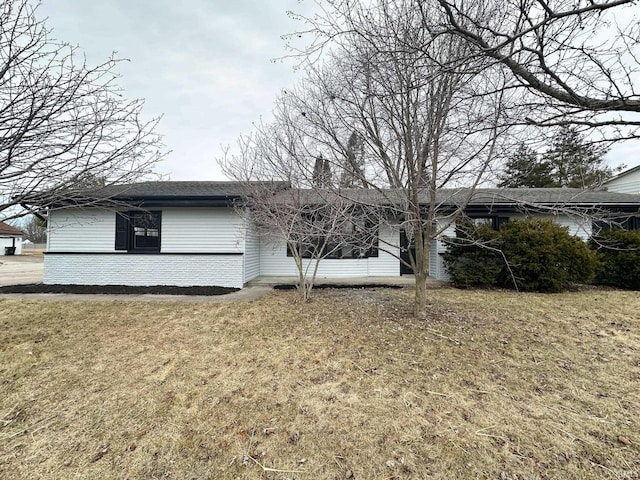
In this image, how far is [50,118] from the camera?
2.83 m

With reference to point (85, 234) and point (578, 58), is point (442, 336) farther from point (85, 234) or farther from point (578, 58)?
point (85, 234)

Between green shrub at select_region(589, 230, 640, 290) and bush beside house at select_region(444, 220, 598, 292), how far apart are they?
33.7 inches

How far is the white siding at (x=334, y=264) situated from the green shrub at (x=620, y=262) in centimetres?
607

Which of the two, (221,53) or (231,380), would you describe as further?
(221,53)

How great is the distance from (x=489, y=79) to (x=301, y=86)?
339 cm

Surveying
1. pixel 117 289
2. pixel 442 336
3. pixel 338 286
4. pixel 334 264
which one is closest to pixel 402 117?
pixel 442 336

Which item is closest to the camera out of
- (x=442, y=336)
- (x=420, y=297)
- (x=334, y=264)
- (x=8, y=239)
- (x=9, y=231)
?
(x=442, y=336)

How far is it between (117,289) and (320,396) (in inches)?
310

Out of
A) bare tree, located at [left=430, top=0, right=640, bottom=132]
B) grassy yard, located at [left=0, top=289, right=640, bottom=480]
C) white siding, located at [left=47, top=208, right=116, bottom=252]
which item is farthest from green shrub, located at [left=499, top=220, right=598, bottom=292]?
white siding, located at [left=47, top=208, right=116, bottom=252]

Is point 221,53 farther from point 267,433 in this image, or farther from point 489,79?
point 267,433

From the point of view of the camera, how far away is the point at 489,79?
4.44 meters

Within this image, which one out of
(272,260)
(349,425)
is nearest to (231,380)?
(349,425)

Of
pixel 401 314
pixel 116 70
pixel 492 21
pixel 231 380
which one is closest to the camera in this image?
pixel 116 70

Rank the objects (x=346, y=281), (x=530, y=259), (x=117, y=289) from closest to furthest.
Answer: (x=530, y=259) < (x=117, y=289) < (x=346, y=281)
